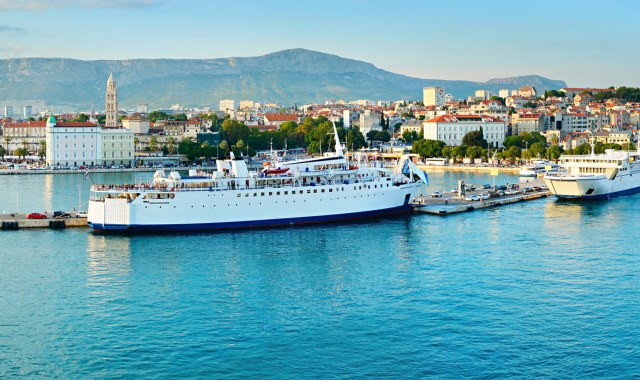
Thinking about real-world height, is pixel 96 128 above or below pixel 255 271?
above

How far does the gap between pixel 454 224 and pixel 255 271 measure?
1043 centimetres

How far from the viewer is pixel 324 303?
57.4ft

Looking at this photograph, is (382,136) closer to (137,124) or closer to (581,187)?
(137,124)

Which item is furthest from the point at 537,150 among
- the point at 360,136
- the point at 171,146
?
the point at 171,146

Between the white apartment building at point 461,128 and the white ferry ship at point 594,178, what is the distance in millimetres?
32464

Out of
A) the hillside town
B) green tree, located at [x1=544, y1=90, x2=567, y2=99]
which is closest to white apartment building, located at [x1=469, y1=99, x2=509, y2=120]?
the hillside town

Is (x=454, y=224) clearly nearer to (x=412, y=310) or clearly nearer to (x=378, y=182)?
(x=378, y=182)

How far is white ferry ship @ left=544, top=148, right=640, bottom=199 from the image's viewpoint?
36.0 meters

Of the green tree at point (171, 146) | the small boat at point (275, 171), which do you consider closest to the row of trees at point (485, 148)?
the green tree at point (171, 146)

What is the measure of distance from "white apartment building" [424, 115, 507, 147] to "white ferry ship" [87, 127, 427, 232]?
40.7 m

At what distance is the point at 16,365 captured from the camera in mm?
13797

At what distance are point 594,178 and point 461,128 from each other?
36.2 metres

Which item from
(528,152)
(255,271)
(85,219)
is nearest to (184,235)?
(85,219)

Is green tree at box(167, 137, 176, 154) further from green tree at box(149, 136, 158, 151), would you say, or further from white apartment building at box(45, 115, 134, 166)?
white apartment building at box(45, 115, 134, 166)
